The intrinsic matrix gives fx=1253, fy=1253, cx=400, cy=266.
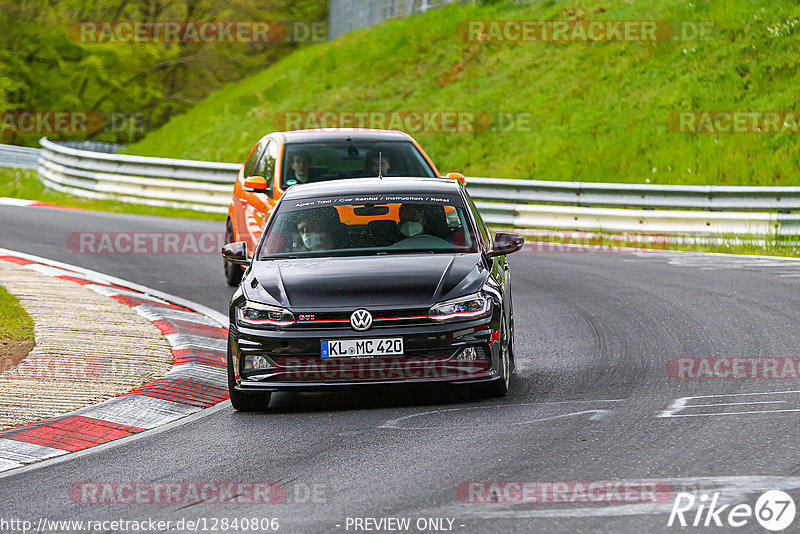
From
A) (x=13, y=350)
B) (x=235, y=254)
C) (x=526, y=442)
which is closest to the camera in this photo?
(x=526, y=442)

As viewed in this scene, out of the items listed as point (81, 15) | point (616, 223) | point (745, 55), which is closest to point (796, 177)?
point (616, 223)

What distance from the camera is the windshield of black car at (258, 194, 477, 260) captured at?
30.5 ft

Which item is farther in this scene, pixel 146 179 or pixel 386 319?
pixel 146 179

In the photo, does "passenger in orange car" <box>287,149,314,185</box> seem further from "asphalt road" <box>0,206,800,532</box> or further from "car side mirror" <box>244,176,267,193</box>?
"asphalt road" <box>0,206,800,532</box>

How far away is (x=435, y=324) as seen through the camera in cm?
819

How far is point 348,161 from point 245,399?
588 cm

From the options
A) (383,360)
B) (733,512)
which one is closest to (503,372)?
(383,360)

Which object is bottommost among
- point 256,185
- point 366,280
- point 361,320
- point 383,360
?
point 383,360

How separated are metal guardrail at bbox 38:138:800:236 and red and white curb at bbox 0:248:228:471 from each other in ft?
27.8

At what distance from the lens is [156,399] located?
893 cm

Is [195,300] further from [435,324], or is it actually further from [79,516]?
[79,516]

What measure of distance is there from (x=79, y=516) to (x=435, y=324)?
2.95 metres

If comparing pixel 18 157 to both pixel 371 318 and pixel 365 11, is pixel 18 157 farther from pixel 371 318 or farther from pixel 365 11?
pixel 371 318

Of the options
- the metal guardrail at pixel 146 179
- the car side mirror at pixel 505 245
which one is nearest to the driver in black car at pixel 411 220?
the car side mirror at pixel 505 245
